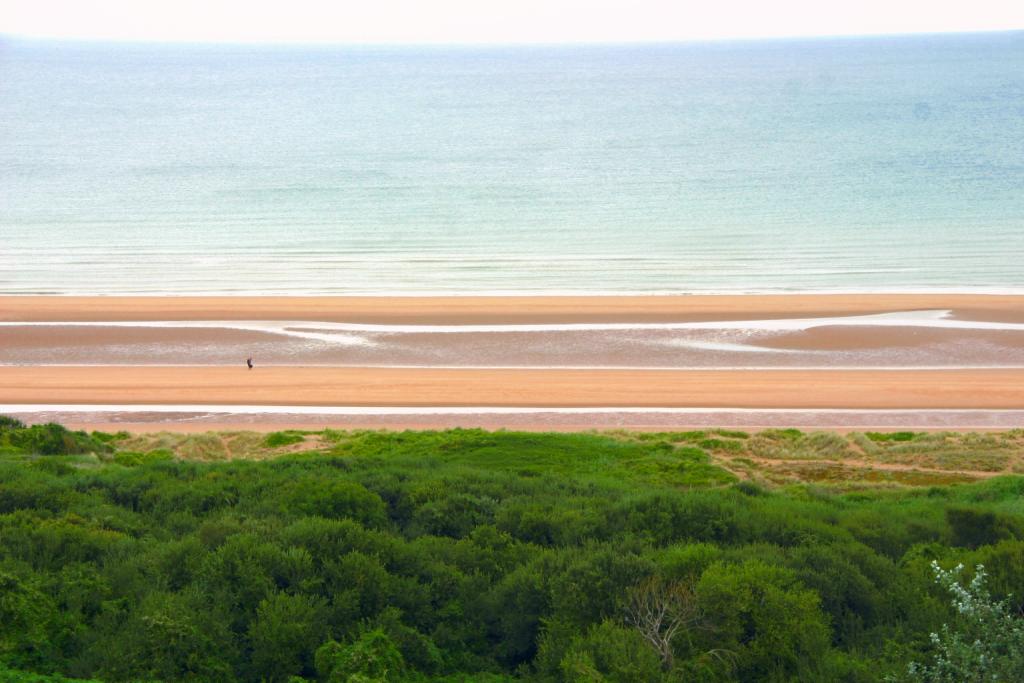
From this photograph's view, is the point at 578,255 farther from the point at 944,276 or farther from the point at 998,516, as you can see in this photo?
the point at 998,516

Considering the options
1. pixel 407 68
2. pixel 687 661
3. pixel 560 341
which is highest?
pixel 407 68

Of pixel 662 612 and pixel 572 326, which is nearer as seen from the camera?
pixel 662 612

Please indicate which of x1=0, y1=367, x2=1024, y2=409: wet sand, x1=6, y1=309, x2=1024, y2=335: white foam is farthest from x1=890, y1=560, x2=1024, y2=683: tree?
x1=6, y1=309, x2=1024, y2=335: white foam

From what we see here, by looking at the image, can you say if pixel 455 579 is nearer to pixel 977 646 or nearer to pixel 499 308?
pixel 977 646

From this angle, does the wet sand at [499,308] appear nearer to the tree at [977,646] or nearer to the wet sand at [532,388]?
the wet sand at [532,388]

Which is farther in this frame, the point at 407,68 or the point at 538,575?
the point at 407,68

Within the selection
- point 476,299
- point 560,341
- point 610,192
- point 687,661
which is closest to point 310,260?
point 476,299

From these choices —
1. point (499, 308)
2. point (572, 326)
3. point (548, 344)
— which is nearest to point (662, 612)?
point (548, 344)
